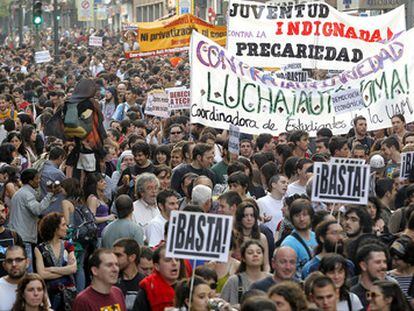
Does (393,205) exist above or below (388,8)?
below

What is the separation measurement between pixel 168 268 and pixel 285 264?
81cm

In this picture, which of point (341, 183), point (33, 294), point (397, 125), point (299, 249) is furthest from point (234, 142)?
point (33, 294)

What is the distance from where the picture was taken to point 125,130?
20.5 metres

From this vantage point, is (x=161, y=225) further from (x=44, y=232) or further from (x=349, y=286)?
(x=349, y=286)

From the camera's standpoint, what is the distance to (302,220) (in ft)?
38.6

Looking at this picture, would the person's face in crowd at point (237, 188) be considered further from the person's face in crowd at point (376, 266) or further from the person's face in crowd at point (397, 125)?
the person's face in crowd at point (397, 125)

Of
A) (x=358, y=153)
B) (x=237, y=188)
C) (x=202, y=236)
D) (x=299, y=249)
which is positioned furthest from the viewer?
(x=358, y=153)

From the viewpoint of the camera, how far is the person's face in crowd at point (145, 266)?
1114cm

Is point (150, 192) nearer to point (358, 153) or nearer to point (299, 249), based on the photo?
point (299, 249)

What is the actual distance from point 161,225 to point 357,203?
1.92 metres

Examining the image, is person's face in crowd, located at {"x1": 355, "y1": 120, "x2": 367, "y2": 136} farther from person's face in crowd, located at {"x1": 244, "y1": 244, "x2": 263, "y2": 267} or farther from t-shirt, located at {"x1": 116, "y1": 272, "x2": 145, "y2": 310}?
person's face in crowd, located at {"x1": 244, "y1": 244, "x2": 263, "y2": 267}

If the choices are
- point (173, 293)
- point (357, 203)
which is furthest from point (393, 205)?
point (173, 293)

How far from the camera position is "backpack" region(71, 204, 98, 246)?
13.1 meters

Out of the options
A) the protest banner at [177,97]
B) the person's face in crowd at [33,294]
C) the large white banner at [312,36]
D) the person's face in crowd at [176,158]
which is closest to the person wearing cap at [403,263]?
the person's face in crowd at [33,294]
